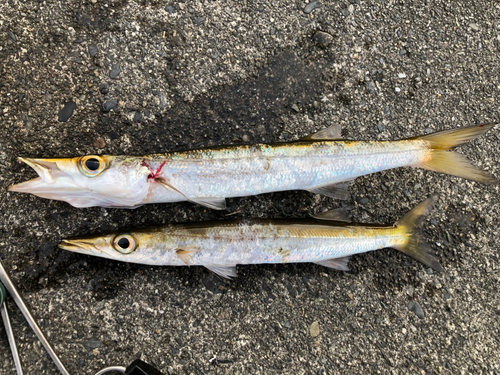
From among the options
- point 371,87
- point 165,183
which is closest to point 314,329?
point 165,183

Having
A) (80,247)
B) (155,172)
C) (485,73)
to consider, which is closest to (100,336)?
(80,247)

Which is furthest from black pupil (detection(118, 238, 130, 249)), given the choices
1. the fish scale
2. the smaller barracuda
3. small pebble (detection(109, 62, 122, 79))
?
small pebble (detection(109, 62, 122, 79))

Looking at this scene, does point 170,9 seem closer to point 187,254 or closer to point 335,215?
point 187,254

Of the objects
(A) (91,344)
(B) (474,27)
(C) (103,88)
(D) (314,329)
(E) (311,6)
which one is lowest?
(A) (91,344)

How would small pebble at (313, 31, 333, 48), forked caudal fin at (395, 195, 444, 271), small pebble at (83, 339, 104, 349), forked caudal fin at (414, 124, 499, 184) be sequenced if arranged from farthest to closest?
small pebble at (313, 31, 333, 48) → forked caudal fin at (395, 195, 444, 271) → forked caudal fin at (414, 124, 499, 184) → small pebble at (83, 339, 104, 349)

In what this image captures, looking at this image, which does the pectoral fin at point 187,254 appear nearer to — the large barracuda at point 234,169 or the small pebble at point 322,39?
the large barracuda at point 234,169

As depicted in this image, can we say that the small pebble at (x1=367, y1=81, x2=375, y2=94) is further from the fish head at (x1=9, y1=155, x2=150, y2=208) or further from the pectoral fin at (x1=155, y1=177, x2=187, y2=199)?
the fish head at (x1=9, y1=155, x2=150, y2=208)

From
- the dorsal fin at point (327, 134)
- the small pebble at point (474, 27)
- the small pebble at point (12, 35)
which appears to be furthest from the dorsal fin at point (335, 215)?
the small pebble at point (12, 35)
